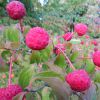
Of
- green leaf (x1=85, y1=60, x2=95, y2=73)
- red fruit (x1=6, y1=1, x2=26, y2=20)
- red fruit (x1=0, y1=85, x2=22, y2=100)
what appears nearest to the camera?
red fruit (x1=0, y1=85, x2=22, y2=100)

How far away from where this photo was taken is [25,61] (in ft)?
3.34

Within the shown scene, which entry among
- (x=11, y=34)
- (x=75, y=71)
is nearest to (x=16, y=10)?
(x=11, y=34)

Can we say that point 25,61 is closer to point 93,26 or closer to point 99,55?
point 99,55

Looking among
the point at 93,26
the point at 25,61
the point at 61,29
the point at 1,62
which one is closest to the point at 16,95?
the point at 1,62

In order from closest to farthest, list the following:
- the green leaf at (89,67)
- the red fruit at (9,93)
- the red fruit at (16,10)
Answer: the red fruit at (9,93), the red fruit at (16,10), the green leaf at (89,67)

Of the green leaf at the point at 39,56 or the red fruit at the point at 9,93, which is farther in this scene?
the green leaf at the point at 39,56

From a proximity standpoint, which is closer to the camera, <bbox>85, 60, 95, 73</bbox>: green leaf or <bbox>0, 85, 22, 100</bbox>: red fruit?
<bbox>0, 85, 22, 100</bbox>: red fruit

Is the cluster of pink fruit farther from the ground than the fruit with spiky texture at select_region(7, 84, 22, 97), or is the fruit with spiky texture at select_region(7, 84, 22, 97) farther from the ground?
the cluster of pink fruit

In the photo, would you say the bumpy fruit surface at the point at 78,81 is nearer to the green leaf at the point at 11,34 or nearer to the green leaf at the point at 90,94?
the green leaf at the point at 90,94

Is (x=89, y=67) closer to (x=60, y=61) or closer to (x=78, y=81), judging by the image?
(x=60, y=61)

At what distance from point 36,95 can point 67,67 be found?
21 centimetres

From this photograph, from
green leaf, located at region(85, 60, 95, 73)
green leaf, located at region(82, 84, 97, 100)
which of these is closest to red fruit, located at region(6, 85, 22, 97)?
green leaf, located at region(82, 84, 97, 100)

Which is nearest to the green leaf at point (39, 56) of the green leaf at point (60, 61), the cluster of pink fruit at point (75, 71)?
the green leaf at point (60, 61)

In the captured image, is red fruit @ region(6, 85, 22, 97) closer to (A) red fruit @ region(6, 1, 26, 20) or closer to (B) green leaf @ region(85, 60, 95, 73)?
(A) red fruit @ region(6, 1, 26, 20)
